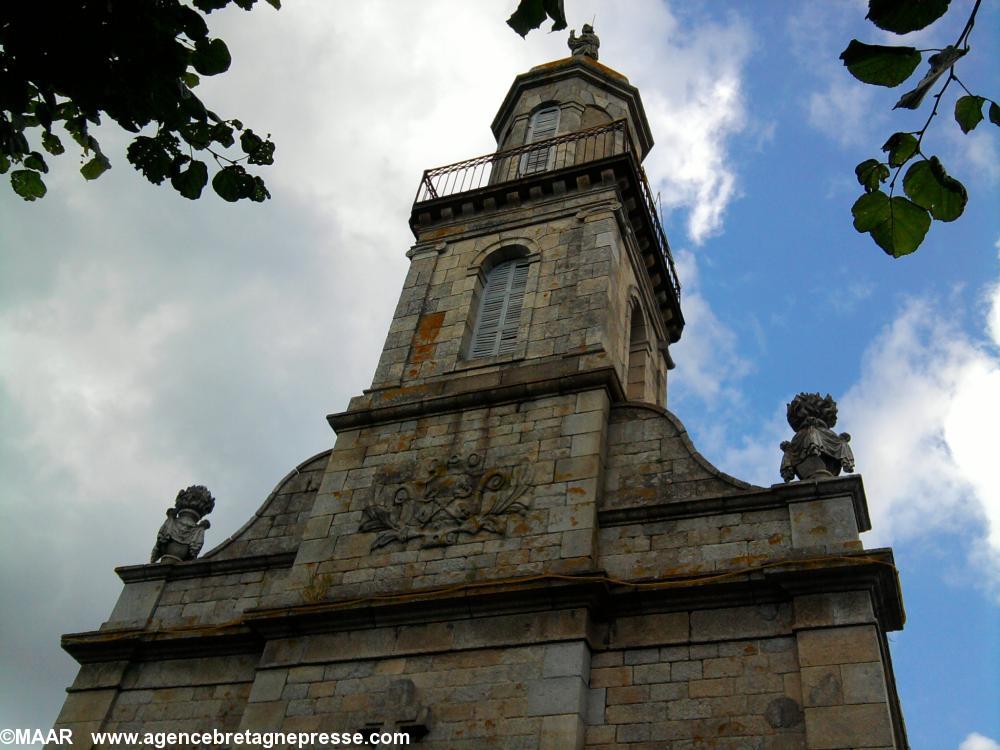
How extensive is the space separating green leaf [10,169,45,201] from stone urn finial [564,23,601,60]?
17913 millimetres

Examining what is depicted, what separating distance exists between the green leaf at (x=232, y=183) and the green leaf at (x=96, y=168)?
2.36 ft

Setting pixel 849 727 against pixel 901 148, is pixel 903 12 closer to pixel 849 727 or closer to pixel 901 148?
pixel 901 148

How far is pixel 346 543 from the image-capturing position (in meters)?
13.0

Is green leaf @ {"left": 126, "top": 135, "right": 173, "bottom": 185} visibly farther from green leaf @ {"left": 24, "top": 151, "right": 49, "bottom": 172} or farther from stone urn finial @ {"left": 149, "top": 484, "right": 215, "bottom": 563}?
stone urn finial @ {"left": 149, "top": 484, "right": 215, "bottom": 563}

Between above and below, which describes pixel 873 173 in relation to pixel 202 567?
below

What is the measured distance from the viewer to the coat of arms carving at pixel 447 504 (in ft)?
40.8

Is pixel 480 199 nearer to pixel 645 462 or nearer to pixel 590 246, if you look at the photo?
pixel 590 246

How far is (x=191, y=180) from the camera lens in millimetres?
6480

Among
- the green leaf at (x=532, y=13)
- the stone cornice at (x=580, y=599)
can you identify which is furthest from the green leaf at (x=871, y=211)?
the stone cornice at (x=580, y=599)

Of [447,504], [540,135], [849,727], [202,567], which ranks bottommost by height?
[849,727]

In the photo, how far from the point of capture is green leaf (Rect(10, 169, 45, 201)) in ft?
21.8

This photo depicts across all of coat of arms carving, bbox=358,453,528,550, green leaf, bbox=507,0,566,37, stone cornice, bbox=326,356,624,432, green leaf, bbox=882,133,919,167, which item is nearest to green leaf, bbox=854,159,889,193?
green leaf, bbox=882,133,919,167

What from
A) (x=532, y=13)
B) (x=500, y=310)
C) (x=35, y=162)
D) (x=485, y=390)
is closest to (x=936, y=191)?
(x=532, y=13)

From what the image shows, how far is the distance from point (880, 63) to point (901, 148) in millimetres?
450
